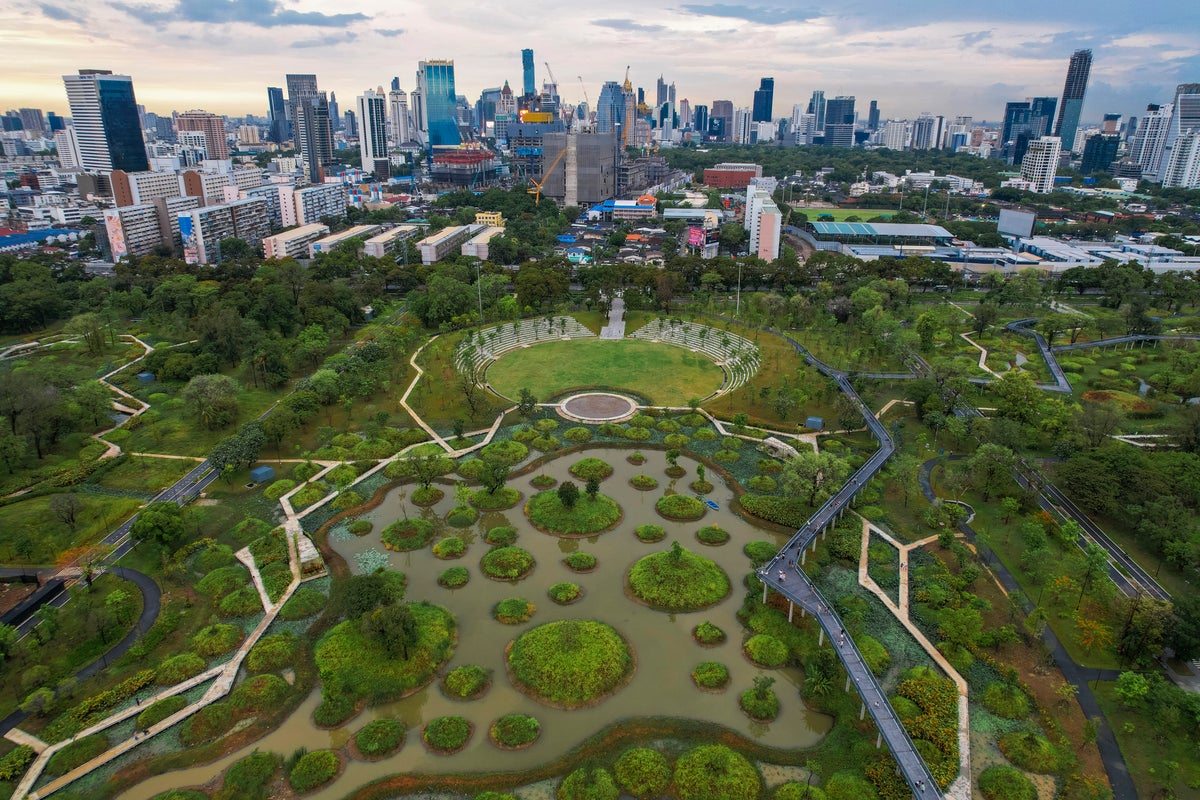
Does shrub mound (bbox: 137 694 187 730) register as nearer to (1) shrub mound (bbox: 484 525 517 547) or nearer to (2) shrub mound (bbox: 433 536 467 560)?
(2) shrub mound (bbox: 433 536 467 560)

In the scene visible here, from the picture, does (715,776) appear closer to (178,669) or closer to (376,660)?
(376,660)

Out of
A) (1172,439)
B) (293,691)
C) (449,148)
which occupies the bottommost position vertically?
(293,691)

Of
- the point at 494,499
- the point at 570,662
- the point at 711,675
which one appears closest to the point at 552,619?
the point at 570,662

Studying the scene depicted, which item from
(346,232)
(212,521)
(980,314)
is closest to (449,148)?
(346,232)

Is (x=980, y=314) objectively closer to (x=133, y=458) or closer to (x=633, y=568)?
(x=633, y=568)

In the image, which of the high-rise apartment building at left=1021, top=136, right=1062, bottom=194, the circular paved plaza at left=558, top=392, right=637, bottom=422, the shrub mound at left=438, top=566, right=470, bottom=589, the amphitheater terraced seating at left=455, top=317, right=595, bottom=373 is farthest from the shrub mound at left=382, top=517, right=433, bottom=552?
the high-rise apartment building at left=1021, top=136, right=1062, bottom=194

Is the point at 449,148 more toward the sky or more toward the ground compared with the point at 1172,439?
more toward the sky

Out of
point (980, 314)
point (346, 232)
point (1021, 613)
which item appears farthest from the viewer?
point (346, 232)
